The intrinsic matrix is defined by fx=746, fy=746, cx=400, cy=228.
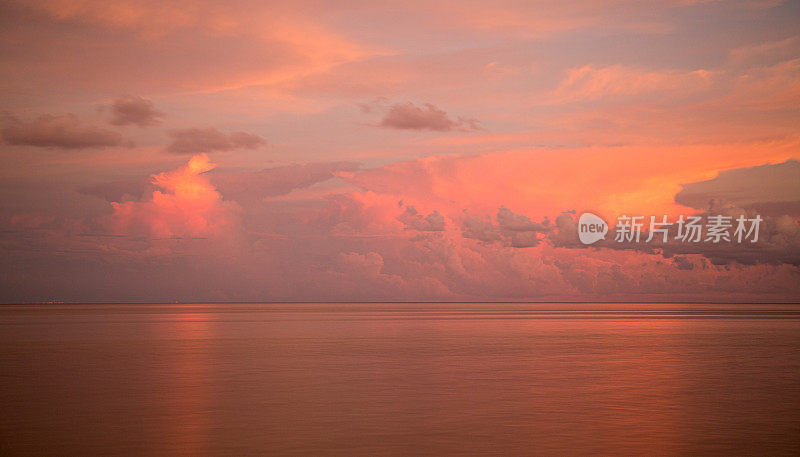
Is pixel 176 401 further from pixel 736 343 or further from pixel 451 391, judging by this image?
pixel 736 343

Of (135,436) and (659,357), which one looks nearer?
(135,436)

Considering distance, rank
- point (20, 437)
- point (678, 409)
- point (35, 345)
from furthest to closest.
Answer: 1. point (35, 345)
2. point (678, 409)
3. point (20, 437)

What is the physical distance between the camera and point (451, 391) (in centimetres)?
3450

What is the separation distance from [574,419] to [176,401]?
16.3 meters

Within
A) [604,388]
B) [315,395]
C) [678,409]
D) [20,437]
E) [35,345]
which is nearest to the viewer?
[20,437]

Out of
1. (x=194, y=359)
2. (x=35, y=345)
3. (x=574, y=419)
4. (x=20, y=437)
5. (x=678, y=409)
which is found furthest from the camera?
(x=35, y=345)

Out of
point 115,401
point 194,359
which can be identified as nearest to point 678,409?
point 115,401

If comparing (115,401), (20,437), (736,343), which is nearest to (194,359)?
(115,401)

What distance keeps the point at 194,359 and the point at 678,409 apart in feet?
112

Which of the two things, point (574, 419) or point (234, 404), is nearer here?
point (574, 419)

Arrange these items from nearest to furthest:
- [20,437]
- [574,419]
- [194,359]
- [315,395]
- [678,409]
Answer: [20,437], [574,419], [678,409], [315,395], [194,359]

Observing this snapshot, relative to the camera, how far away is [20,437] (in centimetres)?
2342

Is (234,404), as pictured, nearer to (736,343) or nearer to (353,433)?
(353,433)

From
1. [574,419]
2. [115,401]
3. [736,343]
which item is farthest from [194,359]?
[736,343]
